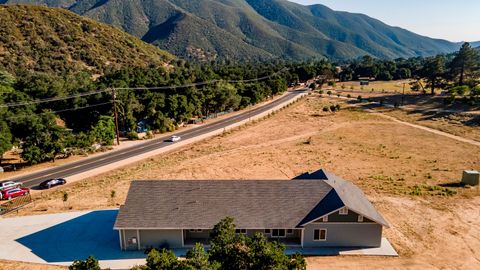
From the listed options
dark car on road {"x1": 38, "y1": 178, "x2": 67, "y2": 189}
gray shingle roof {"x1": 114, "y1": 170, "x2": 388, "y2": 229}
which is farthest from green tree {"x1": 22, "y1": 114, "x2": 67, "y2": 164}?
gray shingle roof {"x1": 114, "y1": 170, "x2": 388, "y2": 229}

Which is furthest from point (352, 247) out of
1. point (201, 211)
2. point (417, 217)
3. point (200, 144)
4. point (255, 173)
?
point (200, 144)

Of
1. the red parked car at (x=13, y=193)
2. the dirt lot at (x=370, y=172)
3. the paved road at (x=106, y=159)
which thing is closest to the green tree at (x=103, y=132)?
the paved road at (x=106, y=159)

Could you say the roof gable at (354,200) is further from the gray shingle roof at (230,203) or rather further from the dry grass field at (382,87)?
the dry grass field at (382,87)

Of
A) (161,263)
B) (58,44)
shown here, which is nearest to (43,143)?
(161,263)

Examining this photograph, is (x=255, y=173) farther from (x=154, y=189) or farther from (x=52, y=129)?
(x=52, y=129)

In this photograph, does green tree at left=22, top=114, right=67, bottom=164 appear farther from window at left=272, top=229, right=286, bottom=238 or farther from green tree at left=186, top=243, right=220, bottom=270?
green tree at left=186, top=243, right=220, bottom=270

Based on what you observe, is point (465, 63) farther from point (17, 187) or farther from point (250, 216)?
point (17, 187)
